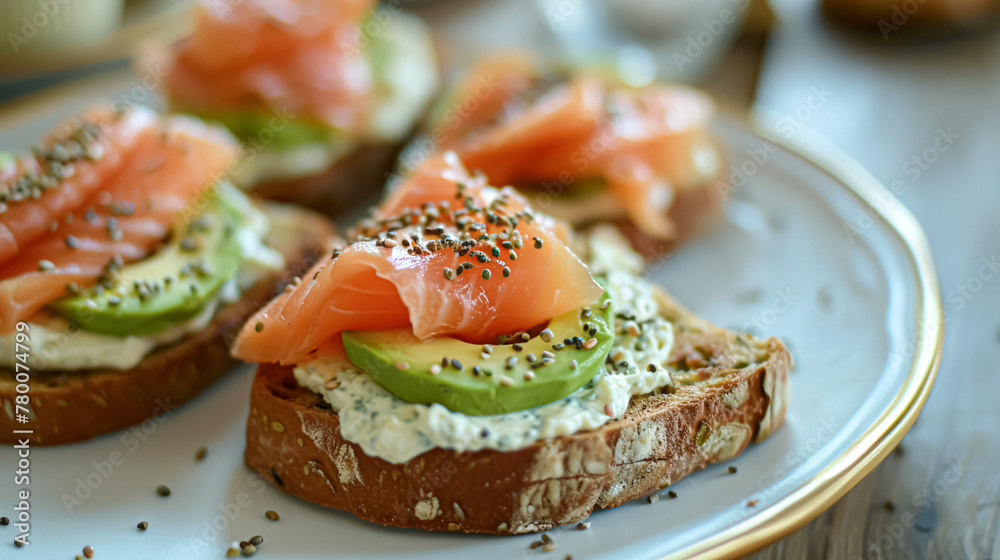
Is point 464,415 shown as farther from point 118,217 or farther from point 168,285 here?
point 118,217

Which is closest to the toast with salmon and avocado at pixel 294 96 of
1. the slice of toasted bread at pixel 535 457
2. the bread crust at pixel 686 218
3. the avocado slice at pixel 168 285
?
the avocado slice at pixel 168 285

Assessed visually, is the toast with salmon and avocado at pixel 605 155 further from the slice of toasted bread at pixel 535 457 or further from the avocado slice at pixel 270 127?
the slice of toasted bread at pixel 535 457

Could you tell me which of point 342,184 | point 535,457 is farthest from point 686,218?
point 535,457

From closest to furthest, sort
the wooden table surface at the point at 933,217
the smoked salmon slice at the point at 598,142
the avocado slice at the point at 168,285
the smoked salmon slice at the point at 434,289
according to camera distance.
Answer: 1. the smoked salmon slice at the point at 434,289
2. the wooden table surface at the point at 933,217
3. the avocado slice at the point at 168,285
4. the smoked salmon slice at the point at 598,142

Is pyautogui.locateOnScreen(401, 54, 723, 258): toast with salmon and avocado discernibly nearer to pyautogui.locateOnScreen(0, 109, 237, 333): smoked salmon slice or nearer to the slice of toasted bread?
pyautogui.locateOnScreen(0, 109, 237, 333): smoked salmon slice

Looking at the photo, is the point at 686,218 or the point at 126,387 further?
the point at 686,218

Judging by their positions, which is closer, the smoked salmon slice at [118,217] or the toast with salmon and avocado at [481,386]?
the toast with salmon and avocado at [481,386]

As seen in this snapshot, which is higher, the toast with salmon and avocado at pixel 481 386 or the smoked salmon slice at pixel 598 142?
the smoked salmon slice at pixel 598 142

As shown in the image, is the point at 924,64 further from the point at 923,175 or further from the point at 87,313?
the point at 87,313
